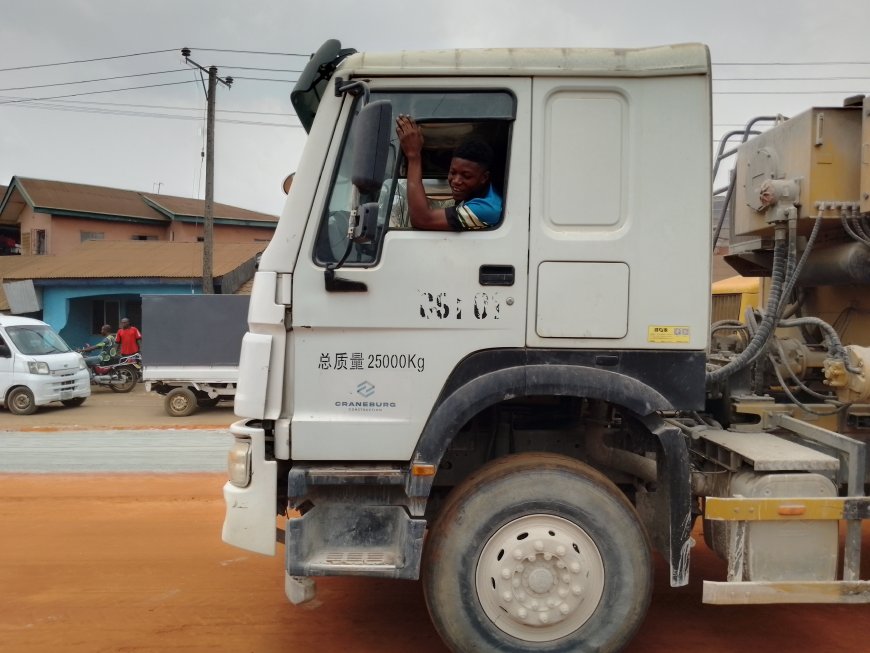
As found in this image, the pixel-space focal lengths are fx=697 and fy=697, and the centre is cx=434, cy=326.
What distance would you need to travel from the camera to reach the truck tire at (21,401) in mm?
13664

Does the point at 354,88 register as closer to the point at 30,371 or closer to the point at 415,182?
the point at 415,182

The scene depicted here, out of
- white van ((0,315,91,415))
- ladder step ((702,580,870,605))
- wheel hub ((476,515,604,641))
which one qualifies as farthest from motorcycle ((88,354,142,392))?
ladder step ((702,580,870,605))

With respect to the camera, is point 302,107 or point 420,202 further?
point 302,107

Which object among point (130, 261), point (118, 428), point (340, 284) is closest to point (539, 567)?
point (340, 284)

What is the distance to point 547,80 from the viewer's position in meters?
3.25

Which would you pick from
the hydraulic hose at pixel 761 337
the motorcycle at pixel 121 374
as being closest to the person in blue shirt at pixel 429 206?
the hydraulic hose at pixel 761 337

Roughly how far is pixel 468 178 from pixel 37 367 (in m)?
13.2

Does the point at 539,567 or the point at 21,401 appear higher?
the point at 539,567

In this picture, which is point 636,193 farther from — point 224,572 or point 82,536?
point 82,536

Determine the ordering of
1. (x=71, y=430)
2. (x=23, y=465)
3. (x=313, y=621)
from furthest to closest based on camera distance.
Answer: (x=71, y=430) → (x=23, y=465) → (x=313, y=621)

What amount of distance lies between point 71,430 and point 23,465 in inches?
130

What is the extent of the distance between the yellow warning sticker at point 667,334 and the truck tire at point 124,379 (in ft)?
51.7

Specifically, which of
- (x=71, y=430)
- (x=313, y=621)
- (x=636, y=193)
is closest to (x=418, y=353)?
(x=636, y=193)

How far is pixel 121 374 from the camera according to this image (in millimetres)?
16672
